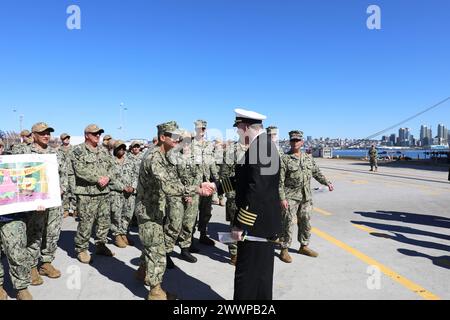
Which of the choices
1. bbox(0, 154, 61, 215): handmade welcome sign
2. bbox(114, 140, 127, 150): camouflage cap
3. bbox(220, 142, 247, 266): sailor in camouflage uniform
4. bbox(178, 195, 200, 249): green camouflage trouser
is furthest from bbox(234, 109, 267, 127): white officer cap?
bbox(114, 140, 127, 150): camouflage cap

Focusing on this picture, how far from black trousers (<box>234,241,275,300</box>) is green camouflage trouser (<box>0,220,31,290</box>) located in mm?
2446

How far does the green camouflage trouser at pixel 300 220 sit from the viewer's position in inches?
201

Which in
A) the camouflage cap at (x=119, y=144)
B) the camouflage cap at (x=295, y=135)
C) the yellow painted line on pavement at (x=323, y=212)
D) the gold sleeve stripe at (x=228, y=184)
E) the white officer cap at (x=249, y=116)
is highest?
the white officer cap at (x=249, y=116)

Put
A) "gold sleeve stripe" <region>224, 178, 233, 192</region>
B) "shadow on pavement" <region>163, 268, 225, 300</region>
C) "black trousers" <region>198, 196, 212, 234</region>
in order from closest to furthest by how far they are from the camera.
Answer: "gold sleeve stripe" <region>224, 178, 233, 192</region> → "shadow on pavement" <region>163, 268, 225, 300</region> → "black trousers" <region>198, 196, 212, 234</region>

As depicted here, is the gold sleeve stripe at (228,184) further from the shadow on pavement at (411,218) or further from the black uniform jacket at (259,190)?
the shadow on pavement at (411,218)

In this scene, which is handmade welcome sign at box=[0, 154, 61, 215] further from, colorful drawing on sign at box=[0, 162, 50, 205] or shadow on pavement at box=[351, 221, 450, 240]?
shadow on pavement at box=[351, 221, 450, 240]

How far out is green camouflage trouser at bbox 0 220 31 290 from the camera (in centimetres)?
357

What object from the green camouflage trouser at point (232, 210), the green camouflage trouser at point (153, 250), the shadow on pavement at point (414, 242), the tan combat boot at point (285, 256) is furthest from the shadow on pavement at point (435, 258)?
the green camouflage trouser at point (153, 250)

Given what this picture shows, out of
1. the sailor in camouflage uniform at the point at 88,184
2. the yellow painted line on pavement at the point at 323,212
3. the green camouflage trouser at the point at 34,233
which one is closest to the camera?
the green camouflage trouser at the point at 34,233

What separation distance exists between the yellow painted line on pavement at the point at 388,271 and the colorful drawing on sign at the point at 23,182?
455 cm

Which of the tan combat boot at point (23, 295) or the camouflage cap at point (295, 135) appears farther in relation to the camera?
the camouflage cap at point (295, 135)

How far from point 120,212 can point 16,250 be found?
2.40m

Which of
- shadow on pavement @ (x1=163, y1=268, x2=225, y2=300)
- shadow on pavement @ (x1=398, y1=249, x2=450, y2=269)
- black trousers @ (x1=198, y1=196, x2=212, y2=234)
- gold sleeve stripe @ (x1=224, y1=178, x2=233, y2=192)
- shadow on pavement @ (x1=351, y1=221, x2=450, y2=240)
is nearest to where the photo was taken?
gold sleeve stripe @ (x1=224, y1=178, x2=233, y2=192)
